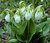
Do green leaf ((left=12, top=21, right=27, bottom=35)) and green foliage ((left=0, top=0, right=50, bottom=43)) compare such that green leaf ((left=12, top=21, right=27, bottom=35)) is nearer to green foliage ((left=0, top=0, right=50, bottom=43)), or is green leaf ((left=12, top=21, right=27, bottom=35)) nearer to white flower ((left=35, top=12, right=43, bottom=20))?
green foliage ((left=0, top=0, right=50, bottom=43))

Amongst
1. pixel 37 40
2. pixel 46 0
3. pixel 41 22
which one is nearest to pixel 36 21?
pixel 41 22

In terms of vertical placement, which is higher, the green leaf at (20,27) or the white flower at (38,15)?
the white flower at (38,15)

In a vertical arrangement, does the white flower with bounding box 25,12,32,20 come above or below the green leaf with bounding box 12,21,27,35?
above

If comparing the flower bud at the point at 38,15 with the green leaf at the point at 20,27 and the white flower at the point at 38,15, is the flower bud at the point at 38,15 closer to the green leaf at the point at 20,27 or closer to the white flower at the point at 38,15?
the white flower at the point at 38,15

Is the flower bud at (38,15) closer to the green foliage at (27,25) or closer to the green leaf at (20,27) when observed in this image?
the green foliage at (27,25)

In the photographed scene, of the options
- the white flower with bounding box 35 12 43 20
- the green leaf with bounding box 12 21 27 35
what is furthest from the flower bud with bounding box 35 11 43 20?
the green leaf with bounding box 12 21 27 35

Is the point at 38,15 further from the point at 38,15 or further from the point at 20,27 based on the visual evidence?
the point at 20,27

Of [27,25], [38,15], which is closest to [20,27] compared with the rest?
[27,25]

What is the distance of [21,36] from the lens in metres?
1.40

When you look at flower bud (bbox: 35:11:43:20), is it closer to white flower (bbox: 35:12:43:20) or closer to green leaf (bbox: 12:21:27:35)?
white flower (bbox: 35:12:43:20)

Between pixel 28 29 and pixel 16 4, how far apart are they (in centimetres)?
129

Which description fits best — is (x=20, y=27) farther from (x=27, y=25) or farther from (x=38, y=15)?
(x=38, y=15)

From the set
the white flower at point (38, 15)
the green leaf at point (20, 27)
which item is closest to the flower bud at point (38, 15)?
the white flower at point (38, 15)

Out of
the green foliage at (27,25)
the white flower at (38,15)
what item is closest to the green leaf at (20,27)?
the green foliage at (27,25)
